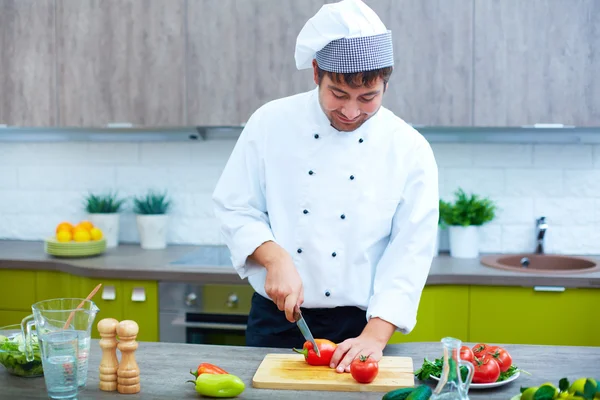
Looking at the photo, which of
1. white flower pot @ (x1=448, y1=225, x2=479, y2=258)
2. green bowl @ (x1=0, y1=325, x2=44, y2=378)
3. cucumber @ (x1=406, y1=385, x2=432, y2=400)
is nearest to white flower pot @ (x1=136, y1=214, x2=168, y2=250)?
white flower pot @ (x1=448, y1=225, x2=479, y2=258)

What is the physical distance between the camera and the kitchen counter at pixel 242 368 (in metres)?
1.72

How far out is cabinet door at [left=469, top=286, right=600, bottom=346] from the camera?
10.8 ft

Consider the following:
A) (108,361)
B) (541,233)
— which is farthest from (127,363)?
(541,233)

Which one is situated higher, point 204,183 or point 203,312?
point 204,183

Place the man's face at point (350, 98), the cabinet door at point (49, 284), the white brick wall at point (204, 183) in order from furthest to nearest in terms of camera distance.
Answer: the white brick wall at point (204, 183) < the cabinet door at point (49, 284) < the man's face at point (350, 98)

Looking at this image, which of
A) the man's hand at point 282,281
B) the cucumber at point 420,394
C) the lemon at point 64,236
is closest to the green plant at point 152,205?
the lemon at point 64,236

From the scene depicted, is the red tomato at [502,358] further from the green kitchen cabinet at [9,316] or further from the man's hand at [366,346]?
the green kitchen cabinet at [9,316]

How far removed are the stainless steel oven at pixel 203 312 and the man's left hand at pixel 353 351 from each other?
4.83ft

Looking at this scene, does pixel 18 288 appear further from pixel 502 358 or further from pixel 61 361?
pixel 502 358

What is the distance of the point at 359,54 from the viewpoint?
194 cm

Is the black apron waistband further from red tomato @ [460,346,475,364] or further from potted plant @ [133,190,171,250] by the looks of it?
potted plant @ [133,190,171,250]

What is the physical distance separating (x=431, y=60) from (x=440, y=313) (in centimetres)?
121

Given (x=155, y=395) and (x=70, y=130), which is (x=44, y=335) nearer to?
(x=155, y=395)

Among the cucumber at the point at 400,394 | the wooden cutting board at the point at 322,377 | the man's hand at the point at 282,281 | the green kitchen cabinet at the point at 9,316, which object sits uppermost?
the man's hand at the point at 282,281
